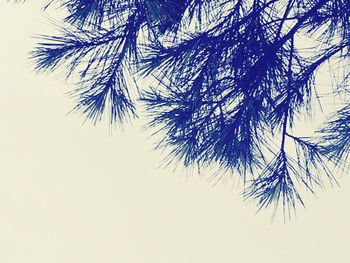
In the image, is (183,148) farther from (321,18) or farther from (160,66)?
(321,18)

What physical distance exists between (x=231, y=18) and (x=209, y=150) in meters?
0.18

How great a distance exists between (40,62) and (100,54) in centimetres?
8

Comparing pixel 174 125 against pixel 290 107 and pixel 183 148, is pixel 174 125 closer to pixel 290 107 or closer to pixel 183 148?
pixel 183 148

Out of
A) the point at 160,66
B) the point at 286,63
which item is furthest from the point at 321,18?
the point at 160,66

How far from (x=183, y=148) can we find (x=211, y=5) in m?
0.20

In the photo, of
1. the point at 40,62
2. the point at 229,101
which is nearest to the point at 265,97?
the point at 229,101

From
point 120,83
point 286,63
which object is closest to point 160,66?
point 120,83

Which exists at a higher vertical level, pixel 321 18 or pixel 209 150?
pixel 321 18

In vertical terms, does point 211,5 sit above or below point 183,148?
above

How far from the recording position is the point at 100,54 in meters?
0.77

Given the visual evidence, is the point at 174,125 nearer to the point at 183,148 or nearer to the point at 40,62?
the point at 183,148

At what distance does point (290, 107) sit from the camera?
80 cm

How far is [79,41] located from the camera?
2.52 feet

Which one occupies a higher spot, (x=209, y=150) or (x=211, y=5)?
(x=211, y=5)
